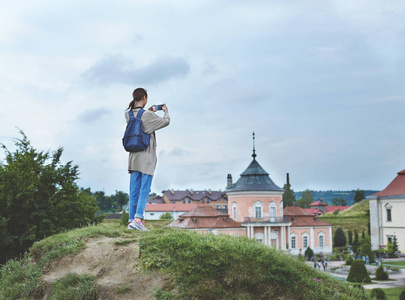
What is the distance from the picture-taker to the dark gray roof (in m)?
Result: 39.9

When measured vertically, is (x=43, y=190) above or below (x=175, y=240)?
above

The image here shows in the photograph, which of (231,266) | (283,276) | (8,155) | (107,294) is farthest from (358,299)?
(8,155)

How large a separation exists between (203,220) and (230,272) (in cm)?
3114

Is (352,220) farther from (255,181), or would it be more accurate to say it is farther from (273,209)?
(255,181)

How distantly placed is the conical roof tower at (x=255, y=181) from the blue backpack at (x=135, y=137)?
1319 inches

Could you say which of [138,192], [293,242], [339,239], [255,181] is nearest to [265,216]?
[255,181]

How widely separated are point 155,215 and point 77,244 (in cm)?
6444

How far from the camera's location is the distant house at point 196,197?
83000 mm

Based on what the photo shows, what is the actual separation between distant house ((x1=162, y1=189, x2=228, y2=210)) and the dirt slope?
3014 inches

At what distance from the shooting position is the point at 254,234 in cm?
3906

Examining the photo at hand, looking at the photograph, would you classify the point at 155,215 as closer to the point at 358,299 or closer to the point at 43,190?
the point at 43,190

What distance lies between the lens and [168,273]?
4.92 meters

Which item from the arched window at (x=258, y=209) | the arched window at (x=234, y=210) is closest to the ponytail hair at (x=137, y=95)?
the arched window at (x=258, y=209)

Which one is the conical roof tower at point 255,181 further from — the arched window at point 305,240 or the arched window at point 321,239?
the arched window at point 321,239
